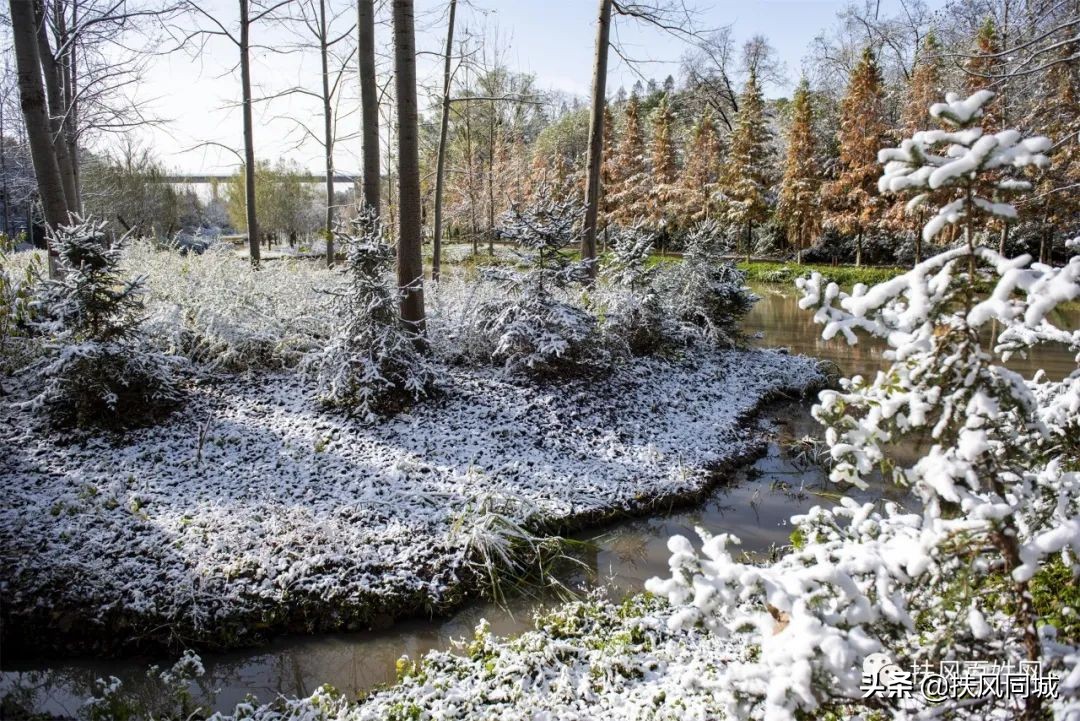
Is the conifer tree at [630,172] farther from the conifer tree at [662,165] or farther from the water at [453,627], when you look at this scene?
the water at [453,627]

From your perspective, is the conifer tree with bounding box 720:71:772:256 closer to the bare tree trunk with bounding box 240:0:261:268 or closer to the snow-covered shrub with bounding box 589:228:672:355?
the snow-covered shrub with bounding box 589:228:672:355

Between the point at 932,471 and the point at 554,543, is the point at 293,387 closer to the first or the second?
the point at 554,543

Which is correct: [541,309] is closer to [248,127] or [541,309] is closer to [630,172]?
[248,127]

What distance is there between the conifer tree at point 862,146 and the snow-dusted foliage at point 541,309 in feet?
59.9

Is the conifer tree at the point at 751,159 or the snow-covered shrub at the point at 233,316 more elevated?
the conifer tree at the point at 751,159

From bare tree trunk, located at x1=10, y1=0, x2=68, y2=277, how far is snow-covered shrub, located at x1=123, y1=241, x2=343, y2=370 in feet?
3.03

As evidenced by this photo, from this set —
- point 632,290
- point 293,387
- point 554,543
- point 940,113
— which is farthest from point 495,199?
point 940,113

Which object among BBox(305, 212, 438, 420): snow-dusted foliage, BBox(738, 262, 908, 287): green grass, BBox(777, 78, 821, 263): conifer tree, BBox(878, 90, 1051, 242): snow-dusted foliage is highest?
BBox(777, 78, 821, 263): conifer tree

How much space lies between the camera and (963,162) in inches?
63.1

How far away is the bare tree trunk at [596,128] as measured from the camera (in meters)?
9.66

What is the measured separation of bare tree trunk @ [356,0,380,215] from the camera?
707 cm

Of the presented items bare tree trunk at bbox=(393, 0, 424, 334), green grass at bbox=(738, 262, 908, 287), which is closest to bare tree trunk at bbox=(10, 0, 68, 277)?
bare tree trunk at bbox=(393, 0, 424, 334)

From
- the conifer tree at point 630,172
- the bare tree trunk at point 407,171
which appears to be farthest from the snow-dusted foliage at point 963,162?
the conifer tree at point 630,172

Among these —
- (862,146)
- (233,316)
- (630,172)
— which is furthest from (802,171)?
(233,316)
